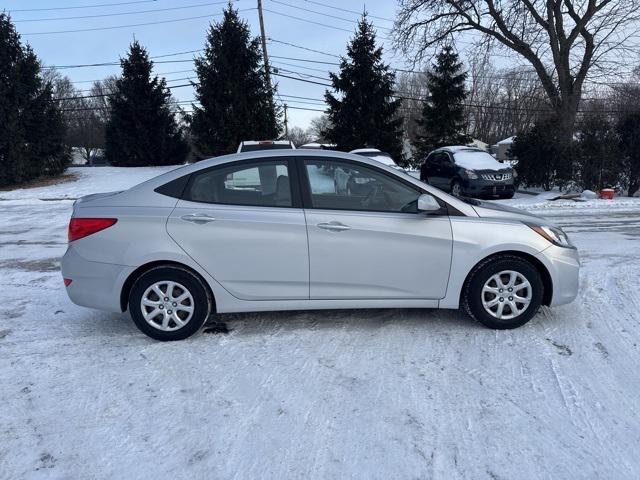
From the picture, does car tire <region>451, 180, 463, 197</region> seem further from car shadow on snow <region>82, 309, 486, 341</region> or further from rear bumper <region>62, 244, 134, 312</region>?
rear bumper <region>62, 244, 134, 312</region>

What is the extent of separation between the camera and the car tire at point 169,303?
404 centimetres

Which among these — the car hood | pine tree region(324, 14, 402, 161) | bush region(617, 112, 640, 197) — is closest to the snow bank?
pine tree region(324, 14, 402, 161)

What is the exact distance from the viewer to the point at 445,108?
1130 inches

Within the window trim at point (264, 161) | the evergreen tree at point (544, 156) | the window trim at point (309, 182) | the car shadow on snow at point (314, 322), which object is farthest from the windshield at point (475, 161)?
the window trim at point (264, 161)

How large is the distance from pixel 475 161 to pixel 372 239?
12912 millimetres

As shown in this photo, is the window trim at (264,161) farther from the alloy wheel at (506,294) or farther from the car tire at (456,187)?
the car tire at (456,187)

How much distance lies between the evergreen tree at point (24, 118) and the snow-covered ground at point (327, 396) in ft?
61.2

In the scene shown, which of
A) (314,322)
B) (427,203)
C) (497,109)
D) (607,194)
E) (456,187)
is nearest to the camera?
(427,203)

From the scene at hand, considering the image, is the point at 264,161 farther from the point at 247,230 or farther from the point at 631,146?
the point at 631,146

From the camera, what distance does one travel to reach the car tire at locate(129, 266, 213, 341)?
4.04 m

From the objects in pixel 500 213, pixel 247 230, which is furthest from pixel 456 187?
pixel 247 230

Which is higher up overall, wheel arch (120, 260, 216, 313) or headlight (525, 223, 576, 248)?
headlight (525, 223, 576, 248)

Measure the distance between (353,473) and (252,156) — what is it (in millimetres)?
2691

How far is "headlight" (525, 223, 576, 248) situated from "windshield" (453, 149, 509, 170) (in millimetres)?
11528
